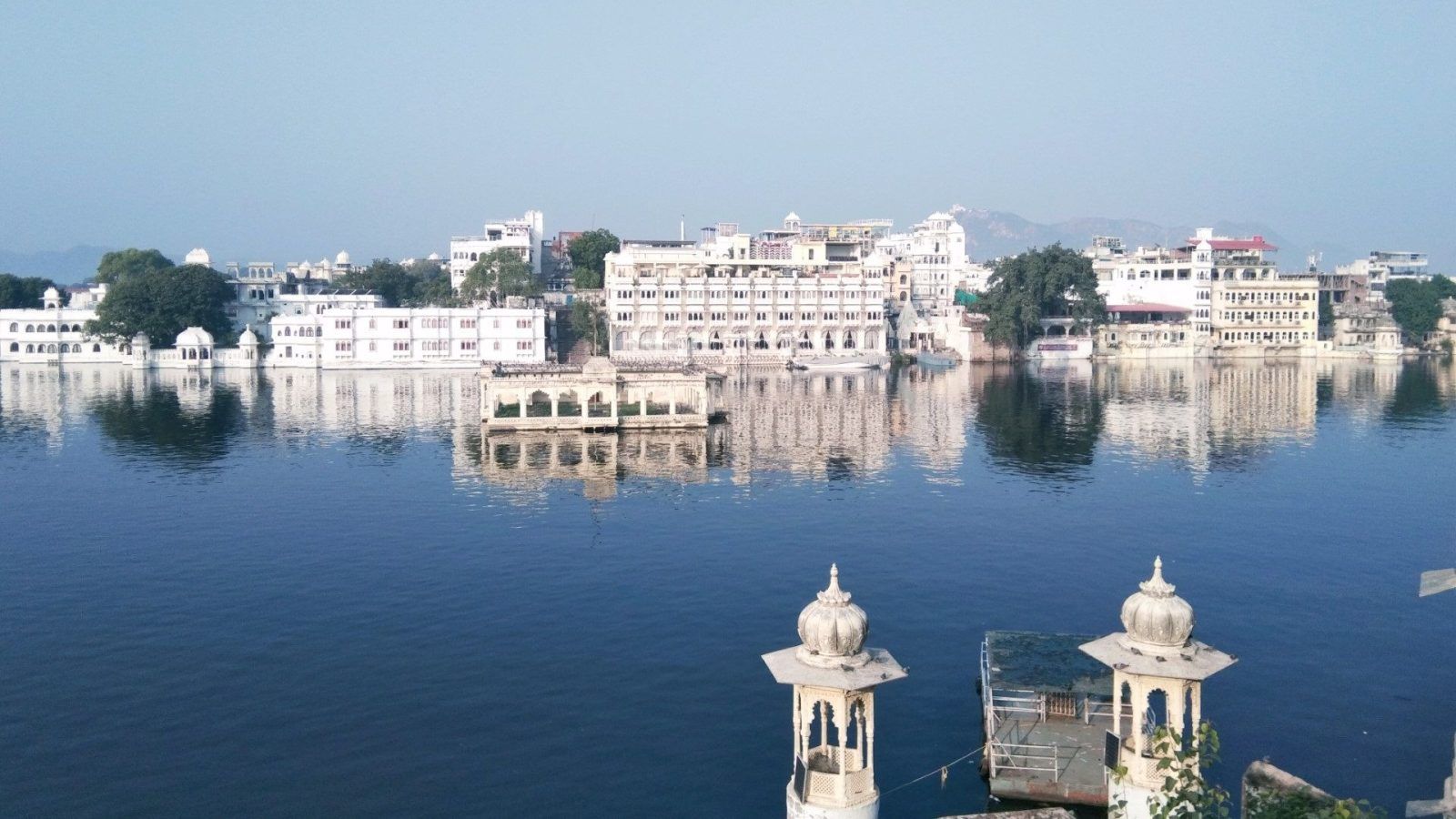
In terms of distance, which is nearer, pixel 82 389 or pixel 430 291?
pixel 82 389

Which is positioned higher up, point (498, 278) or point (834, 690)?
point (498, 278)

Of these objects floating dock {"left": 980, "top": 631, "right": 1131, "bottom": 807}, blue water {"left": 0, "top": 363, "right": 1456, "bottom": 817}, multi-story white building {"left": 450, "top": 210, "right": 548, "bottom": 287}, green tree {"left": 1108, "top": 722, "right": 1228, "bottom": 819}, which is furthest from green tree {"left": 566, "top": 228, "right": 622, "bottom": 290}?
green tree {"left": 1108, "top": 722, "right": 1228, "bottom": 819}

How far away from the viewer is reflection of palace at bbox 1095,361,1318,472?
1918 inches

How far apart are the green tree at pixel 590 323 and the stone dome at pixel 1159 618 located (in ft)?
261

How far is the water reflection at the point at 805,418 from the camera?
43.9 m

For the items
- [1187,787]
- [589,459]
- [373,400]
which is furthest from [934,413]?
[1187,787]

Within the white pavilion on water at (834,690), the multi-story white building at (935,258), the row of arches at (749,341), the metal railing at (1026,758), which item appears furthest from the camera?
the multi-story white building at (935,258)

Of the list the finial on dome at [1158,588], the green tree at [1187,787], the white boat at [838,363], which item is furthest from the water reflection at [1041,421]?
A: the green tree at [1187,787]

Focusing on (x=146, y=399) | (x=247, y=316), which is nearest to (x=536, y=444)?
(x=146, y=399)

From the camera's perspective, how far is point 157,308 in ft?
303

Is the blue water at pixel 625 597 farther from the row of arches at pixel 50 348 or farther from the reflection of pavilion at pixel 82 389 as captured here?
the row of arches at pixel 50 348

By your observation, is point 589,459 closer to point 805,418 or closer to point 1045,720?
point 805,418

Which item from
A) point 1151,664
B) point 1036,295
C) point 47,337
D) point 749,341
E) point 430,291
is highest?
point 430,291

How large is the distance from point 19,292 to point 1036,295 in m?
90.1
